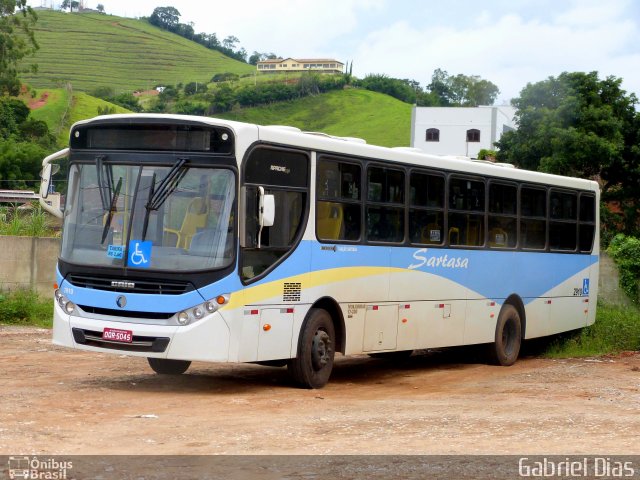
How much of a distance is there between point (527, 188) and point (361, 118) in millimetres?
130152

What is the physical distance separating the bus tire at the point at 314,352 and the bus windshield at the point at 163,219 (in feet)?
5.37

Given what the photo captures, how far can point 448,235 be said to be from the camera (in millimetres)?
16516

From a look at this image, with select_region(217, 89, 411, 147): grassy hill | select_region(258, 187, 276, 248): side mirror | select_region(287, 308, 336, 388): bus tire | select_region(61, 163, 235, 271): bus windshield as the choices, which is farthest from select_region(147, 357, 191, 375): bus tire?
select_region(217, 89, 411, 147): grassy hill

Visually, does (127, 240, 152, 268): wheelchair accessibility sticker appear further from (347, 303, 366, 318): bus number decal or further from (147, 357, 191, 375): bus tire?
(347, 303, 366, 318): bus number decal

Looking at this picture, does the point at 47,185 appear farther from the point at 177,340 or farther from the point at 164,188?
the point at 177,340

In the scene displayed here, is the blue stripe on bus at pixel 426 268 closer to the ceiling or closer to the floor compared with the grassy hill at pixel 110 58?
closer to the floor

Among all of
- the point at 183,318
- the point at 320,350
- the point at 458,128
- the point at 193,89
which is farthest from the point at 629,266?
the point at 193,89

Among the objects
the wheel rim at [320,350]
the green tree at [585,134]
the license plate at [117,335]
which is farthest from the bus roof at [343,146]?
the green tree at [585,134]

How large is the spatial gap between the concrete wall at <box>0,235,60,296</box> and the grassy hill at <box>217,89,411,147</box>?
106 metres

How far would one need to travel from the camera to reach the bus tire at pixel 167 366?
14.3 metres

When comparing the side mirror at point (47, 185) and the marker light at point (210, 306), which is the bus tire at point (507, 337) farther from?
the side mirror at point (47, 185)

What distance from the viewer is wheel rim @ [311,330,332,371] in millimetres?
13375

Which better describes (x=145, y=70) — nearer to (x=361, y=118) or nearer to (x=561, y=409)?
(x=361, y=118)

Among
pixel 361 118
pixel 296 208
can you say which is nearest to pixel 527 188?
pixel 296 208
